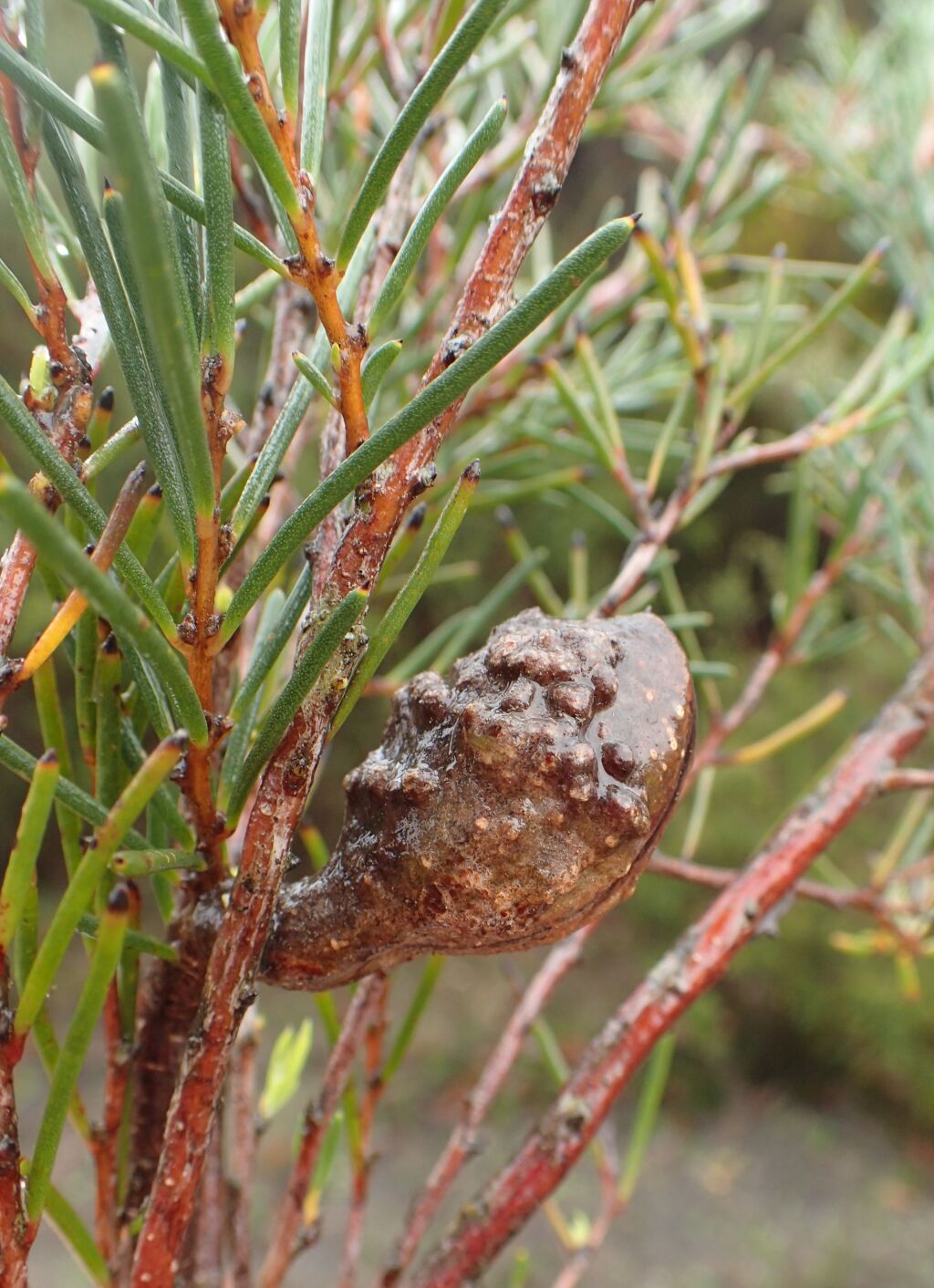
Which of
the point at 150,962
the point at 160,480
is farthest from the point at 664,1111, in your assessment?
the point at 160,480

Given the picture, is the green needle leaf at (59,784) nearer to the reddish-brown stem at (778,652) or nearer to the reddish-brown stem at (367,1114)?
the reddish-brown stem at (367,1114)

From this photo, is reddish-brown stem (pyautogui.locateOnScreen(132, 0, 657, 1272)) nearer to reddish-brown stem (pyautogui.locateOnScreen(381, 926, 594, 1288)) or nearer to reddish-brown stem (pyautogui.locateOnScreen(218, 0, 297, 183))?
reddish-brown stem (pyautogui.locateOnScreen(218, 0, 297, 183))

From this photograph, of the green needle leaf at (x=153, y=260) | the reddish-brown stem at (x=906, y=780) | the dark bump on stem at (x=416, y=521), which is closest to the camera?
the green needle leaf at (x=153, y=260)

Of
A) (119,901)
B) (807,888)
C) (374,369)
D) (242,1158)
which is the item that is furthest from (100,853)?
(807,888)

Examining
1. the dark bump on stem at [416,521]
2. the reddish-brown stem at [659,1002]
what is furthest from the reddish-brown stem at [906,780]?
the dark bump on stem at [416,521]

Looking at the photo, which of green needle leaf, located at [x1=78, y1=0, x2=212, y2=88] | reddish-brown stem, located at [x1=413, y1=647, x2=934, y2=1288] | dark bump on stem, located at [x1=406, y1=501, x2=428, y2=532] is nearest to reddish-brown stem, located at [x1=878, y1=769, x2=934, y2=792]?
reddish-brown stem, located at [x1=413, y1=647, x2=934, y2=1288]

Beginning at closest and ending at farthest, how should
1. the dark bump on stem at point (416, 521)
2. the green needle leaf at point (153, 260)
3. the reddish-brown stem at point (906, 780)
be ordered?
1. the green needle leaf at point (153, 260)
2. the dark bump on stem at point (416, 521)
3. the reddish-brown stem at point (906, 780)

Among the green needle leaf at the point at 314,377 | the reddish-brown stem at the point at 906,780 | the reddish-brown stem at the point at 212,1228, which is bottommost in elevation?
the reddish-brown stem at the point at 212,1228
